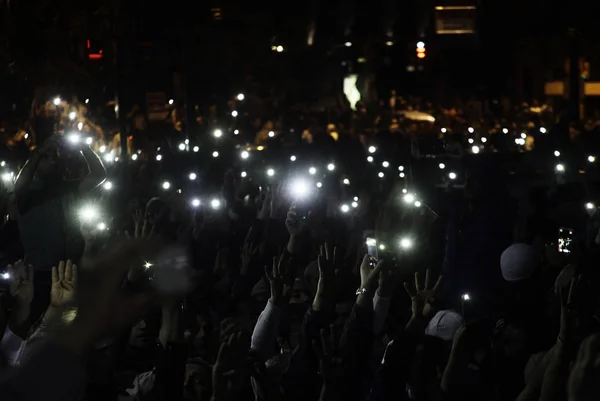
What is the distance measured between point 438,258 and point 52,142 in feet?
10.5

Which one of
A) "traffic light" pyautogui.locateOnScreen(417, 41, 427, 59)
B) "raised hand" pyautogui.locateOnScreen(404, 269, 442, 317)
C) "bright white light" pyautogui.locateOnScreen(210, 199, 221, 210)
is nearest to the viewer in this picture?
"raised hand" pyautogui.locateOnScreen(404, 269, 442, 317)

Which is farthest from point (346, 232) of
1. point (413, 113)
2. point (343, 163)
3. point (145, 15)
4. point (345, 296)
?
point (413, 113)

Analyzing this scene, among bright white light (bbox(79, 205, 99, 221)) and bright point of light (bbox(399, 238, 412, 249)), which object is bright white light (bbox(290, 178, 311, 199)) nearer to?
bright white light (bbox(79, 205, 99, 221))

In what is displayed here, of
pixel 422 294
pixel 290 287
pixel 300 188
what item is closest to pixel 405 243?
pixel 290 287

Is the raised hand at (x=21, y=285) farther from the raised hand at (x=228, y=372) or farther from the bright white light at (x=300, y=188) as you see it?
the bright white light at (x=300, y=188)

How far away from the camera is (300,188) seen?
12398 millimetres

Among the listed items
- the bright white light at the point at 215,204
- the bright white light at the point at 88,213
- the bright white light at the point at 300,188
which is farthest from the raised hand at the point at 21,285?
the bright white light at the point at 215,204

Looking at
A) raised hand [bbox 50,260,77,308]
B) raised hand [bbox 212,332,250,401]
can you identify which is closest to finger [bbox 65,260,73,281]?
raised hand [bbox 50,260,77,308]

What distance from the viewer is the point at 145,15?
77.9 ft

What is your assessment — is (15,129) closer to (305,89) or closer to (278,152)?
(278,152)

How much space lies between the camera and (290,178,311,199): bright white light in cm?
1177

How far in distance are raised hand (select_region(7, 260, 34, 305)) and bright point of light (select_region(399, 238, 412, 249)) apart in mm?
2897

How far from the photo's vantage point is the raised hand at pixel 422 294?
5.83m

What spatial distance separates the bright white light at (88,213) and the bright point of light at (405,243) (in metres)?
2.42
